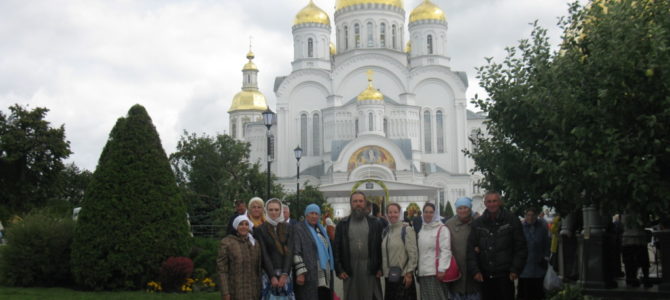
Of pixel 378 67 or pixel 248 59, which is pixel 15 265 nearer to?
pixel 378 67

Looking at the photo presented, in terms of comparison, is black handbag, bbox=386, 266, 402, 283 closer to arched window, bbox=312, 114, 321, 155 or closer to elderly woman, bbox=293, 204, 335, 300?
elderly woman, bbox=293, 204, 335, 300

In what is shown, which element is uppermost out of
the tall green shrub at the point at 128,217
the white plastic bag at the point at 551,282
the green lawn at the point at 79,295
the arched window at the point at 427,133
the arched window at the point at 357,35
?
the arched window at the point at 357,35

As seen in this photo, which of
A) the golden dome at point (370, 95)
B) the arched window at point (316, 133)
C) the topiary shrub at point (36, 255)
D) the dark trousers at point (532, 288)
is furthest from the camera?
the arched window at point (316, 133)

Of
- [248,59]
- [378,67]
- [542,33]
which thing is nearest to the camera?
[542,33]

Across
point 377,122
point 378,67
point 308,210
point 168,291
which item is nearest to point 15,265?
point 168,291

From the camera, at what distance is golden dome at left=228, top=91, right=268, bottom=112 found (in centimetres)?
6606

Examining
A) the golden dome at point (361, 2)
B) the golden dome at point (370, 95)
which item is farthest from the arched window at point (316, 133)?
the golden dome at point (361, 2)

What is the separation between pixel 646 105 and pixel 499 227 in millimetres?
2014

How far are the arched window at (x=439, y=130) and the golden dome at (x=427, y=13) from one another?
731 centimetres

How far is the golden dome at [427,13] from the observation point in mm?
55906

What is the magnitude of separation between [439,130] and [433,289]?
46.3 meters

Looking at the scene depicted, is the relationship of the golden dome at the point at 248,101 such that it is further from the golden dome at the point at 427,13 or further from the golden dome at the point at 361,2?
the golden dome at the point at 427,13

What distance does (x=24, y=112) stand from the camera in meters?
35.0

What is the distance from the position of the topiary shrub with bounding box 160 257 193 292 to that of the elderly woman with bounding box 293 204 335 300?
4107 mm
